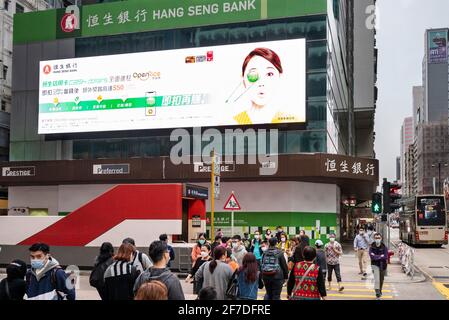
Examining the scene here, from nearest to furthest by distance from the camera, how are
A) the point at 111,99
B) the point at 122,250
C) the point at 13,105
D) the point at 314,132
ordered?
the point at 122,250, the point at 314,132, the point at 111,99, the point at 13,105

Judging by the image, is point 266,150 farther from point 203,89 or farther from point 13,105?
point 13,105

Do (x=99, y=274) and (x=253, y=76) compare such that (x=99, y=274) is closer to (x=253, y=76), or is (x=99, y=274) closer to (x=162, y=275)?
(x=162, y=275)

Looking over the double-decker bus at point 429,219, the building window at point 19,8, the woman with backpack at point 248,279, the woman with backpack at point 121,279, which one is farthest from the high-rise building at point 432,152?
the woman with backpack at point 121,279

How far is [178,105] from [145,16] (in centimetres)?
701

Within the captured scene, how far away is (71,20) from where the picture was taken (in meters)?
39.0

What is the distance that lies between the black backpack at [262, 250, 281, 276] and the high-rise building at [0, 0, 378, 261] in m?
21.2

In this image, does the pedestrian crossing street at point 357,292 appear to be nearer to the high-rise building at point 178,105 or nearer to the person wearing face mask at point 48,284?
the person wearing face mask at point 48,284

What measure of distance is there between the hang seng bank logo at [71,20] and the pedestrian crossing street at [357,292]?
27800 mm

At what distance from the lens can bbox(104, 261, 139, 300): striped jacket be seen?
795 centimetres

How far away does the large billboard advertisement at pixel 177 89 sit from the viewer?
1316 inches
